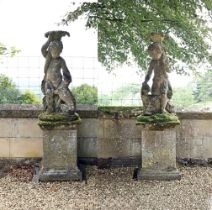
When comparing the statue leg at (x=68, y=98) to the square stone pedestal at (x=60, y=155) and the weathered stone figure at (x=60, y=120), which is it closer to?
the weathered stone figure at (x=60, y=120)

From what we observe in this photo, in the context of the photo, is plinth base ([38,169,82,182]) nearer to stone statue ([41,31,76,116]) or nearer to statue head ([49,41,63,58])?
stone statue ([41,31,76,116])

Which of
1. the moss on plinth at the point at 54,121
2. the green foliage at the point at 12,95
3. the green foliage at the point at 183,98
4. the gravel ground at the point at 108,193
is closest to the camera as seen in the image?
the gravel ground at the point at 108,193

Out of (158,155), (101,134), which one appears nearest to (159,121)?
(158,155)

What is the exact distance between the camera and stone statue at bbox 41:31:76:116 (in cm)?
237

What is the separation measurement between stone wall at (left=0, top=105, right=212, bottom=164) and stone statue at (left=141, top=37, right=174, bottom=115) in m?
0.32

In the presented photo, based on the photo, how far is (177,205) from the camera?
1924mm

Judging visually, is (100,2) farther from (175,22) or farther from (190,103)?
(190,103)

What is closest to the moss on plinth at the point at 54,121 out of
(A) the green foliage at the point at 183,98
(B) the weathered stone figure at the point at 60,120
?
(B) the weathered stone figure at the point at 60,120

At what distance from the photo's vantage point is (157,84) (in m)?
2.37

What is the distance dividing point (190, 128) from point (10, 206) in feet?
4.86

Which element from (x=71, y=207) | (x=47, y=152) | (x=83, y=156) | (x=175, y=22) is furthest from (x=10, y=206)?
(x=175, y=22)

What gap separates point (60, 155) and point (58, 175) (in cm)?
13

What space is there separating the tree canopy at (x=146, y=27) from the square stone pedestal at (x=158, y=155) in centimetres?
59

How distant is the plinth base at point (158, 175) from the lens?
93.0 inches
